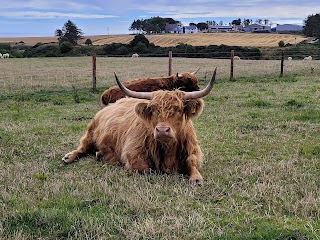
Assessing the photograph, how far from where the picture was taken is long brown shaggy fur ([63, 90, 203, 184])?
18.7ft

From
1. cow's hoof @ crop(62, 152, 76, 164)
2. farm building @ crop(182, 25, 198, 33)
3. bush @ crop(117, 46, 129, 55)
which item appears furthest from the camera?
farm building @ crop(182, 25, 198, 33)

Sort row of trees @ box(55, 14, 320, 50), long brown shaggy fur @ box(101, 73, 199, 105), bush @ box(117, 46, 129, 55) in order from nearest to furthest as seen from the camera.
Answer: long brown shaggy fur @ box(101, 73, 199, 105) < bush @ box(117, 46, 129, 55) < row of trees @ box(55, 14, 320, 50)

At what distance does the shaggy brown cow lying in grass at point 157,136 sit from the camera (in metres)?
5.69

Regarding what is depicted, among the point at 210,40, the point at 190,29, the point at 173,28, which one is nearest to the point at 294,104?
the point at 210,40

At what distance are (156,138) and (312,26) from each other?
72496 mm

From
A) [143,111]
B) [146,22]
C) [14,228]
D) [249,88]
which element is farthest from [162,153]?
[146,22]

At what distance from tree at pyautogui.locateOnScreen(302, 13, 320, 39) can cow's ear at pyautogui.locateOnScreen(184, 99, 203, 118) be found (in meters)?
68.8

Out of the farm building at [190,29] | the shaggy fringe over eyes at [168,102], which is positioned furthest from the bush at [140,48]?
the farm building at [190,29]

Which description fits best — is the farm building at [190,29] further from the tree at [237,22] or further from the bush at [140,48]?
the bush at [140,48]

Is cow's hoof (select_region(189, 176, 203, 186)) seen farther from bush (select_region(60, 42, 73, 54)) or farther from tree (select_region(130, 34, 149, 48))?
bush (select_region(60, 42, 73, 54))

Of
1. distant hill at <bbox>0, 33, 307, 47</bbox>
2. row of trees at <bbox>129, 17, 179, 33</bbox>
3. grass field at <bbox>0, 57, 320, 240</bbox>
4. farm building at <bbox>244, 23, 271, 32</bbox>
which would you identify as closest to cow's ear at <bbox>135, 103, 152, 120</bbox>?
grass field at <bbox>0, 57, 320, 240</bbox>

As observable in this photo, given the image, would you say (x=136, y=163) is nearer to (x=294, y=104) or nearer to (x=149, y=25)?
(x=294, y=104)

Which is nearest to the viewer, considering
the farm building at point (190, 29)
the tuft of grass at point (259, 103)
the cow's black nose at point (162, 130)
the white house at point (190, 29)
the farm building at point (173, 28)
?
the cow's black nose at point (162, 130)

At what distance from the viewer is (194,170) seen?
5.95 meters
